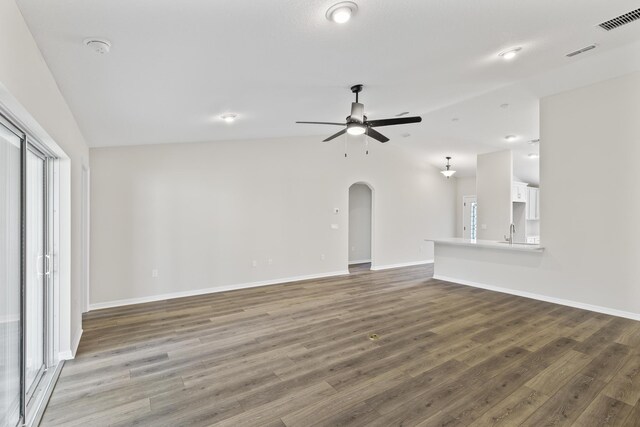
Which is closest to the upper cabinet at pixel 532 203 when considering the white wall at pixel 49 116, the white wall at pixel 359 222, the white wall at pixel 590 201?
the white wall at pixel 590 201

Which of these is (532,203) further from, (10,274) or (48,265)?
(10,274)

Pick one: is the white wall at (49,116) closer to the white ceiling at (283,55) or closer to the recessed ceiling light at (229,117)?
the white ceiling at (283,55)

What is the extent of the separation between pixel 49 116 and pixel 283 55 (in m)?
1.78

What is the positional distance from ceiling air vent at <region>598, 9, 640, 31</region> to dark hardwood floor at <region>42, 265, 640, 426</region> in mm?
3067

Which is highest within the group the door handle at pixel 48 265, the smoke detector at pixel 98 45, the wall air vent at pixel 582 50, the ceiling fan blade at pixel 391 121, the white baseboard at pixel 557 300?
the wall air vent at pixel 582 50

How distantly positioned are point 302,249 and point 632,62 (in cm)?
569

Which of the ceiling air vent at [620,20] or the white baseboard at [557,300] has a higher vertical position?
the ceiling air vent at [620,20]

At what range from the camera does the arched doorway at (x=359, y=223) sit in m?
8.83

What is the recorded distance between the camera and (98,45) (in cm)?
196

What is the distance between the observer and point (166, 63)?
7.79 feet

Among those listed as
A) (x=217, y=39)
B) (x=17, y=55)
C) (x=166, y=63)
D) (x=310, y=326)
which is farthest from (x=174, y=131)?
(x=310, y=326)

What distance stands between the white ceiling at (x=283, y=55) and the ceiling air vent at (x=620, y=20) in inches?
3.0

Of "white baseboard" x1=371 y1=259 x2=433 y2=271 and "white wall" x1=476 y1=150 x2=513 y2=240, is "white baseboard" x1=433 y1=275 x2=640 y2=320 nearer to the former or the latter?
"white baseboard" x1=371 y1=259 x2=433 y2=271

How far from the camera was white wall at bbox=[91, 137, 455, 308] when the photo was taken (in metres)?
4.84
